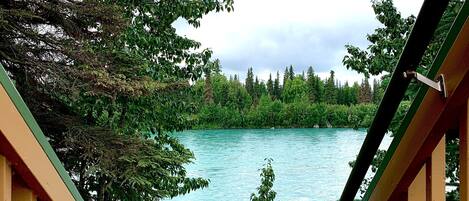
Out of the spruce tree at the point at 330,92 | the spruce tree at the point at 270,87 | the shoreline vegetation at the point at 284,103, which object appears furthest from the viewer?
the spruce tree at the point at 270,87

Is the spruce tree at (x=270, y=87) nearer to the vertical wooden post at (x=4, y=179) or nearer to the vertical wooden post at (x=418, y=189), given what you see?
the vertical wooden post at (x=418, y=189)

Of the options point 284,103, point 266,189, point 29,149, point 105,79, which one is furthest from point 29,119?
point 284,103

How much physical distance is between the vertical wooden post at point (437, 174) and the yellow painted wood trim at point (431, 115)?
3 cm

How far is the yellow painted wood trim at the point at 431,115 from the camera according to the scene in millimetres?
675

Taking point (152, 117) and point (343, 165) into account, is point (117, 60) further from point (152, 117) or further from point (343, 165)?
point (343, 165)

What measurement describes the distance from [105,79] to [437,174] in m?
3.88

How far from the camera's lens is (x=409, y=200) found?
0.91 meters

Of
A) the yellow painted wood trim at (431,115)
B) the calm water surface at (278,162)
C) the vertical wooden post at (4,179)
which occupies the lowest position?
the calm water surface at (278,162)

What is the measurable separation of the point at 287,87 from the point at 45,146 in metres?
15.4

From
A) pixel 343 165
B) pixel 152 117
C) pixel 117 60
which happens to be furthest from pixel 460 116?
pixel 343 165

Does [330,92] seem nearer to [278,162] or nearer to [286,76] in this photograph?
[286,76]

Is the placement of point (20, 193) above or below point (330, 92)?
below

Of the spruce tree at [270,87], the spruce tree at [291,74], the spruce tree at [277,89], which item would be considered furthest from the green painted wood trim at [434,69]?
the spruce tree at [291,74]

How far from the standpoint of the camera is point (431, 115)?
750 mm
